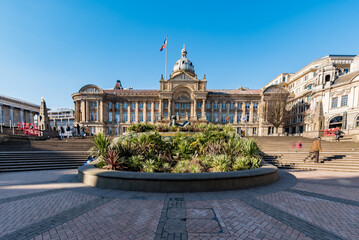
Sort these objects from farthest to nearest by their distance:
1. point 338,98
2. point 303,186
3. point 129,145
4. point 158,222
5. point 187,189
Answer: point 338,98 → point 129,145 → point 303,186 → point 187,189 → point 158,222

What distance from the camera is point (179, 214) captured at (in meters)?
3.85

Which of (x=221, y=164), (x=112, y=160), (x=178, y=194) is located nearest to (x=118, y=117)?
(x=112, y=160)

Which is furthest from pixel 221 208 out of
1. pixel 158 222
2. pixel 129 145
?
pixel 129 145

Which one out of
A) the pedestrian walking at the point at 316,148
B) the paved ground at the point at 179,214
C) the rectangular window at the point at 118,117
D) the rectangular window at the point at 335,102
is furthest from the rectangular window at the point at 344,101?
the rectangular window at the point at 118,117

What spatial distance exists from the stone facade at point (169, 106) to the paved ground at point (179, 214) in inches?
1543

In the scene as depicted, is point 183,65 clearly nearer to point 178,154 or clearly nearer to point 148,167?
point 178,154

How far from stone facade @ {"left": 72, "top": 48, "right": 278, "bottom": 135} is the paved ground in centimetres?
3918

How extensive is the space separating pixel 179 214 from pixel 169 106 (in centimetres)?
4133

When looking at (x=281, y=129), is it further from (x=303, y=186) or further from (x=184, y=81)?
(x=303, y=186)

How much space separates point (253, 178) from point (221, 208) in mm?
2522

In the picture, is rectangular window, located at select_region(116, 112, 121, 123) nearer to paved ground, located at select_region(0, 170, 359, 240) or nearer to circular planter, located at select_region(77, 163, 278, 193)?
paved ground, located at select_region(0, 170, 359, 240)

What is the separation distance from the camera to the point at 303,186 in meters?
6.29

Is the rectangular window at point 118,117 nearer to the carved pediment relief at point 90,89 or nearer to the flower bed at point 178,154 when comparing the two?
the carved pediment relief at point 90,89

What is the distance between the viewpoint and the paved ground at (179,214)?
3148 mm
